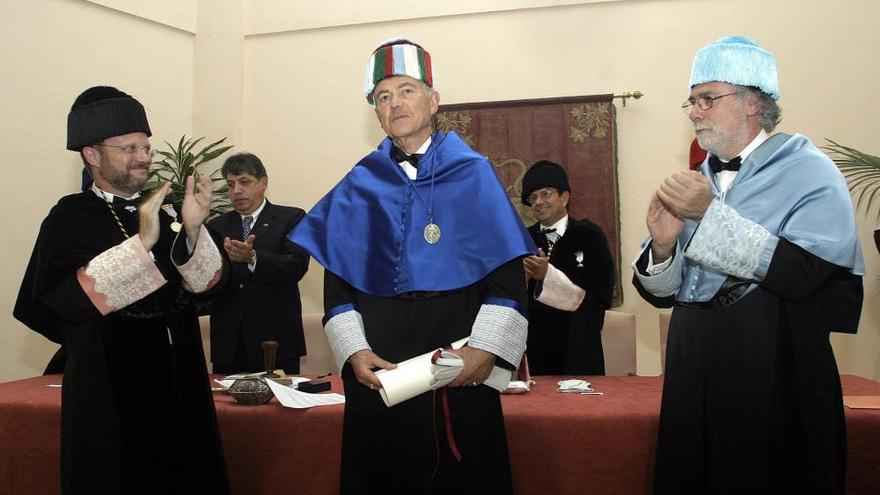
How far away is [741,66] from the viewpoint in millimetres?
2332

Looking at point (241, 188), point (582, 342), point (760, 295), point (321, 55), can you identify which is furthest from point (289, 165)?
point (760, 295)

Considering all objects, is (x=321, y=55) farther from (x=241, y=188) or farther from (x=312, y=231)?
(x=312, y=231)

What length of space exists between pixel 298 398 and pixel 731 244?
168 centimetres

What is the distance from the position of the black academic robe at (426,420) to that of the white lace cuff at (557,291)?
4.73ft

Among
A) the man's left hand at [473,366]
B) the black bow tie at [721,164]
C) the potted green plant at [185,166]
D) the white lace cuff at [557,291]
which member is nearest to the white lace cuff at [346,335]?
the man's left hand at [473,366]

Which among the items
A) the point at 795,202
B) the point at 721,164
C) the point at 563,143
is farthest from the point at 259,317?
the point at 795,202

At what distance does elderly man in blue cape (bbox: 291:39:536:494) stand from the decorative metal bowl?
82cm

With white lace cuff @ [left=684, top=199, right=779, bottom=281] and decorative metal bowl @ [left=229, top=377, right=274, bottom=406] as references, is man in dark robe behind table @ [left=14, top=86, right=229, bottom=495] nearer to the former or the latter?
decorative metal bowl @ [left=229, top=377, right=274, bottom=406]

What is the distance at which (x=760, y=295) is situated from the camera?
2.21 metres

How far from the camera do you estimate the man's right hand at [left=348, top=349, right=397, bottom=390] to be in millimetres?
2236

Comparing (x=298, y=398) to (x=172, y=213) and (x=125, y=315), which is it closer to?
(x=125, y=315)

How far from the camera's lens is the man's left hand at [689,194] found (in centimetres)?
216

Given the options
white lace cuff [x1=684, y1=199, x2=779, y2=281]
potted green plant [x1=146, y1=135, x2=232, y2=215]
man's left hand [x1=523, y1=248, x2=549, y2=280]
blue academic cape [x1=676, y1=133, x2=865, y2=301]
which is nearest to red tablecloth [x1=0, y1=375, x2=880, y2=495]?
man's left hand [x1=523, y1=248, x2=549, y2=280]

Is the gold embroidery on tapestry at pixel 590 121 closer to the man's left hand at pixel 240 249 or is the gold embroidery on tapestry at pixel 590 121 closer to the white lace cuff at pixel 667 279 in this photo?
the man's left hand at pixel 240 249
